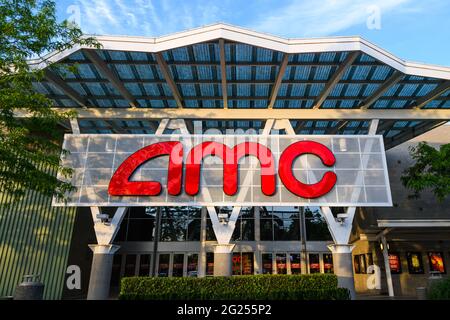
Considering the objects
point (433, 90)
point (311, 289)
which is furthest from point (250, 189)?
point (433, 90)

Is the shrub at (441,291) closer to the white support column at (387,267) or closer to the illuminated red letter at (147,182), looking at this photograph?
the white support column at (387,267)

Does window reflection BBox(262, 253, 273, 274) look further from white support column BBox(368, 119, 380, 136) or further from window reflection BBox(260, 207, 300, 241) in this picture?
white support column BBox(368, 119, 380, 136)

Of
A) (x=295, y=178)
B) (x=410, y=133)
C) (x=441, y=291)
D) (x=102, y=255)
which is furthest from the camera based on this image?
(x=410, y=133)

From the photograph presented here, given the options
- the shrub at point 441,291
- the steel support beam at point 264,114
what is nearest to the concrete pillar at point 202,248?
the steel support beam at point 264,114

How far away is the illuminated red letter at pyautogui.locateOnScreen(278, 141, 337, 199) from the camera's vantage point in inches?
699

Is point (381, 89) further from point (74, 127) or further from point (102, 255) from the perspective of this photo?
point (74, 127)

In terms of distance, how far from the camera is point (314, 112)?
795 inches

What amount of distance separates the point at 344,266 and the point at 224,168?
8.01 meters

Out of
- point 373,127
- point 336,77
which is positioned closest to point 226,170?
point 336,77

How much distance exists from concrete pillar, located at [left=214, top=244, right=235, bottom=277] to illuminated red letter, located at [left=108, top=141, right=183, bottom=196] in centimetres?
381

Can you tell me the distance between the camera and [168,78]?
56.1 ft

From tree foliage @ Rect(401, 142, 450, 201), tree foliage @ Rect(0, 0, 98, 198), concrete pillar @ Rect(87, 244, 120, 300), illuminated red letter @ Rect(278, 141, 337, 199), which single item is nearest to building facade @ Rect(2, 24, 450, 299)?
concrete pillar @ Rect(87, 244, 120, 300)

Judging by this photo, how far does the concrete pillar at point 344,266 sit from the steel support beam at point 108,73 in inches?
549

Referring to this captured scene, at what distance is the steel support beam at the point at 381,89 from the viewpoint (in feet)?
55.4
